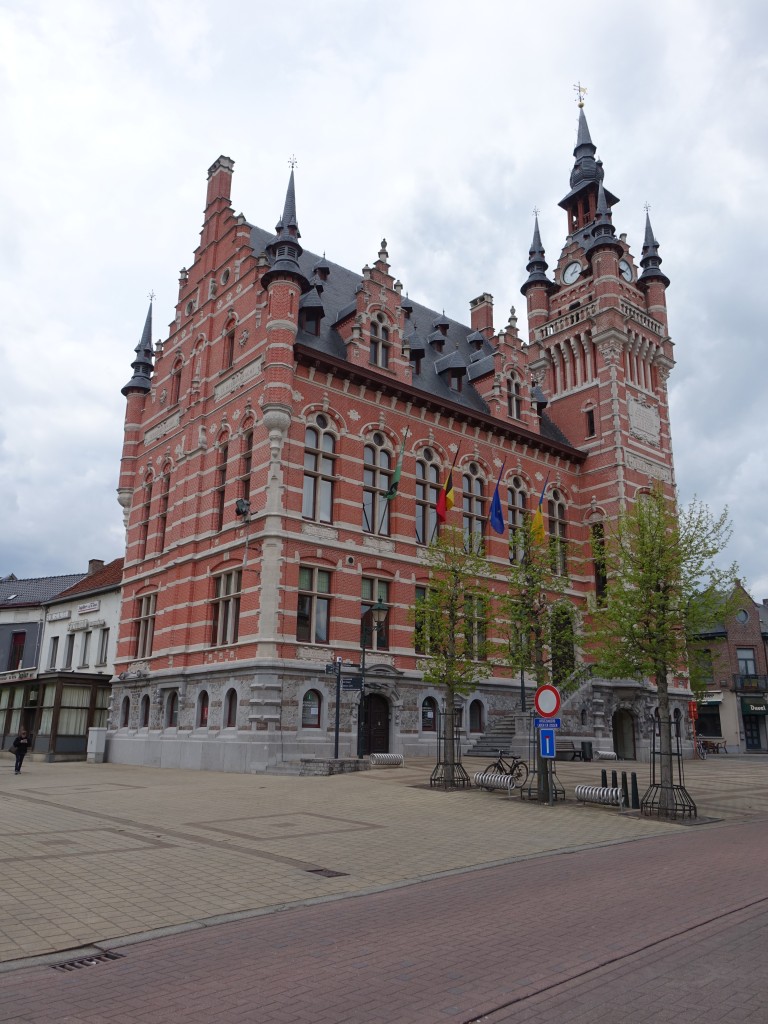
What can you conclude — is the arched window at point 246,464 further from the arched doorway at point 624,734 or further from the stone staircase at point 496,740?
the arched doorway at point 624,734

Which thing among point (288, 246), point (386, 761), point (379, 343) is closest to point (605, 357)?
point (379, 343)

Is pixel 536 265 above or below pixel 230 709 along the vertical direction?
above

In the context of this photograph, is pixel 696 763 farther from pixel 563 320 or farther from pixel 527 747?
pixel 563 320

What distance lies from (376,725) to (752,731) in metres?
38.6

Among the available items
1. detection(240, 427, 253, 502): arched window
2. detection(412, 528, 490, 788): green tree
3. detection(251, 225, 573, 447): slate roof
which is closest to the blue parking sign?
detection(412, 528, 490, 788): green tree

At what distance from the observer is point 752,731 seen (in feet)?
186

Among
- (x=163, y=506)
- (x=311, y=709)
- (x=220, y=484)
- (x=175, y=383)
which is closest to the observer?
(x=311, y=709)

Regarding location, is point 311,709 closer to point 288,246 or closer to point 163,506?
point 163,506

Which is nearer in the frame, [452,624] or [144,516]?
[452,624]

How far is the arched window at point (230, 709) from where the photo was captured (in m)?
28.2

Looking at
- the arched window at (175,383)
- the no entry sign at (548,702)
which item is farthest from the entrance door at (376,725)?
the arched window at (175,383)

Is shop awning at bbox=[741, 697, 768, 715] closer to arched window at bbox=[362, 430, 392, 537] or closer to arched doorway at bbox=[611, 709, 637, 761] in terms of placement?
arched doorway at bbox=[611, 709, 637, 761]

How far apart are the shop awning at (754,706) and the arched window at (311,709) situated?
131ft

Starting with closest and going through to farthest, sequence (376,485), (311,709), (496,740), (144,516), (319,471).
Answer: (311,709), (319,471), (496,740), (376,485), (144,516)
